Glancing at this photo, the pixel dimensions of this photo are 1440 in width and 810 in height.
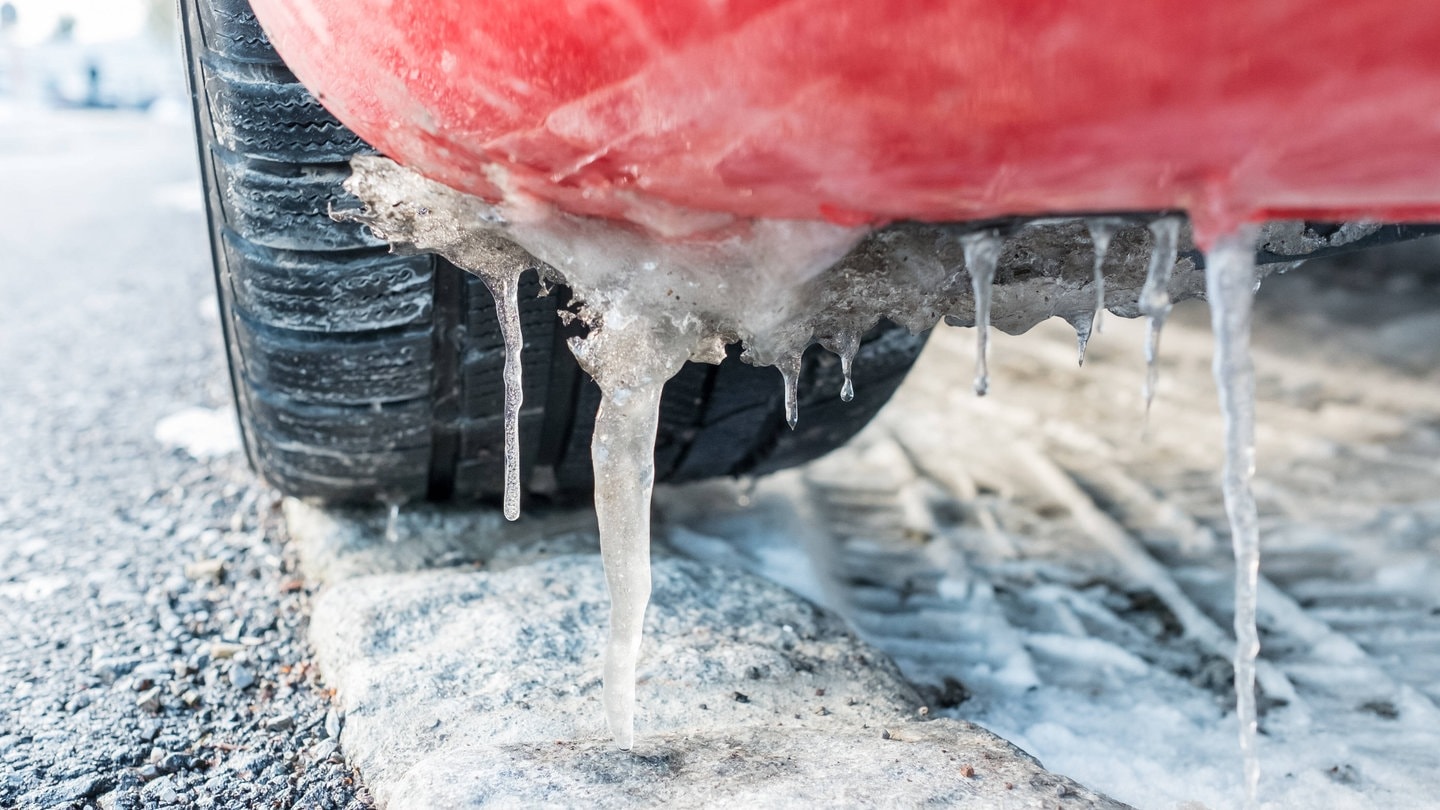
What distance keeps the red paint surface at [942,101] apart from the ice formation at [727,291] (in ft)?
0.16

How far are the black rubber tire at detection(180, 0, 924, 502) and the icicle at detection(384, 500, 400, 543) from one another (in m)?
0.03

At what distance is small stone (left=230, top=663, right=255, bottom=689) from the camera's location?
1.28 m

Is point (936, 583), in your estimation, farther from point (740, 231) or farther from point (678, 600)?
point (740, 231)

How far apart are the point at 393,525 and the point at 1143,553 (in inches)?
46.2

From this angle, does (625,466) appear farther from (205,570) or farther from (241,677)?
(205,570)

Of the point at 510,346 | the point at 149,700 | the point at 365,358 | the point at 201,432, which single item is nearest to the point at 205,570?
the point at 149,700

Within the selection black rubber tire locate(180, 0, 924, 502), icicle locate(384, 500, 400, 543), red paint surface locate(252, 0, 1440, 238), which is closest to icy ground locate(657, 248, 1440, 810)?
black rubber tire locate(180, 0, 924, 502)

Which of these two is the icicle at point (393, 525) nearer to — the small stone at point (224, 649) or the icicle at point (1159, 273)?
the small stone at point (224, 649)

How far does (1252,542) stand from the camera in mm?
836

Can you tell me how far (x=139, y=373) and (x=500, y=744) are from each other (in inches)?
70.6

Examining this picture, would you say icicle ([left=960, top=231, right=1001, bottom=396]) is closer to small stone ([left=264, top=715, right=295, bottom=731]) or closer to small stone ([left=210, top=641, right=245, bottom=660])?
small stone ([left=264, top=715, right=295, bottom=731])

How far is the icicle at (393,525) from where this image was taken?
1.60 m

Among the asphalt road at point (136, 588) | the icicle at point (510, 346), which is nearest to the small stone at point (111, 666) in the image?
the asphalt road at point (136, 588)

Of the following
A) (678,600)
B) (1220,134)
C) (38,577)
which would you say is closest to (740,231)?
(1220,134)
